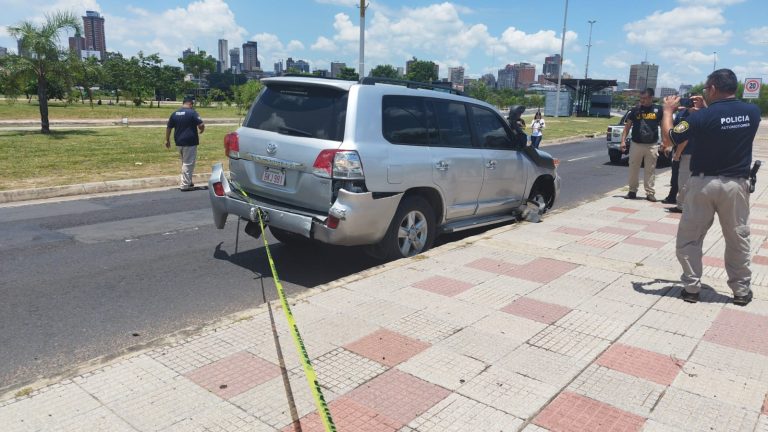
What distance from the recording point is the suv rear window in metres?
5.33

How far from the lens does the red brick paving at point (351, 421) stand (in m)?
2.90

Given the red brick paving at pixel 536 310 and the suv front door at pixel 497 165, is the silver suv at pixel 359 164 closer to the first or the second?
the suv front door at pixel 497 165

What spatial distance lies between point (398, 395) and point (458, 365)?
0.53m

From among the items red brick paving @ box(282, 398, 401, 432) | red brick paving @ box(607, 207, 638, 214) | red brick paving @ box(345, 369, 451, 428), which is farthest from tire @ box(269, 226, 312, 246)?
red brick paving @ box(607, 207, 638, 214)

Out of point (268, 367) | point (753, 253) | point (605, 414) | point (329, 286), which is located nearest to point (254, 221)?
point (329, 286)

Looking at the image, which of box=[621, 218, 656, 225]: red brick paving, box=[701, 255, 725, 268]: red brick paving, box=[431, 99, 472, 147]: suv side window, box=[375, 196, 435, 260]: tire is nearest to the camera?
box=[375, 196, 435, 260]: tire

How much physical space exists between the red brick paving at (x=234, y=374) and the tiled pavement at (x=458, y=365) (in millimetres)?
12

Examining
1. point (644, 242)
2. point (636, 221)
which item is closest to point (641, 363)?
point (644, 242)

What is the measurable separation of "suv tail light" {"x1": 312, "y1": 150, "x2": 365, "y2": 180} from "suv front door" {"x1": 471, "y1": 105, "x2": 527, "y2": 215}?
7.07ft

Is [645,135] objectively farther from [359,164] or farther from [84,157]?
[84,157]

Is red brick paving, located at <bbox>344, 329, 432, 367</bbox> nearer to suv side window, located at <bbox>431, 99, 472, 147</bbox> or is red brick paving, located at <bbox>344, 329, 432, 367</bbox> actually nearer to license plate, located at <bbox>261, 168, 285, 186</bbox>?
license plate, located at <bbox>261, 168, 285, 186</bbox>

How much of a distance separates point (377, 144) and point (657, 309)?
278 cm

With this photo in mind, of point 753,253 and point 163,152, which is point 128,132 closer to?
point 163,152

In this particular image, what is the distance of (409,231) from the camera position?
238 inches
